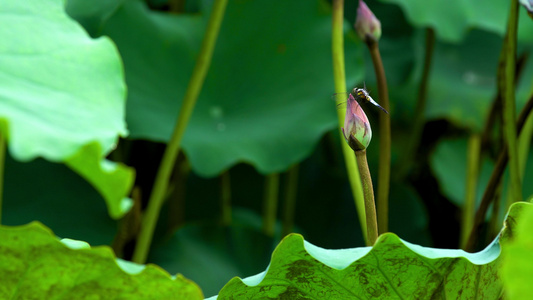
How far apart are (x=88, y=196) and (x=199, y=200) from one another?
0.34 m

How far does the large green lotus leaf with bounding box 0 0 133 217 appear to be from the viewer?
0.34 m

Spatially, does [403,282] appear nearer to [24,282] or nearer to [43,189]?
[24,282]

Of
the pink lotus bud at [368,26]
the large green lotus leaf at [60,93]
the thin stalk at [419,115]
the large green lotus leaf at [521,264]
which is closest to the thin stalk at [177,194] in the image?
the thin stalk at [419,115]

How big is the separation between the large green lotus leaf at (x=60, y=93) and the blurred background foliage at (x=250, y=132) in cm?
53

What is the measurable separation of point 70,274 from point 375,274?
0.80 ft

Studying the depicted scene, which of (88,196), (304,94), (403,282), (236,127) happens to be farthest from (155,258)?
(403,282)

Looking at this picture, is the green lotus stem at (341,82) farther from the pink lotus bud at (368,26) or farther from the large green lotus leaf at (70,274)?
the large green lotus leaf at (70,274)

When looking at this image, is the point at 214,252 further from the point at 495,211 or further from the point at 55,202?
the point at 495,211

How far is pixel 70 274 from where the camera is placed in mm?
464

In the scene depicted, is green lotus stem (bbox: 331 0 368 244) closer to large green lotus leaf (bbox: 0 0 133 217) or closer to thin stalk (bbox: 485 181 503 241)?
thin stalk (bbox: 485 181 503 241)

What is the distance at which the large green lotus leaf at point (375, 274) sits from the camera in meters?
0.47

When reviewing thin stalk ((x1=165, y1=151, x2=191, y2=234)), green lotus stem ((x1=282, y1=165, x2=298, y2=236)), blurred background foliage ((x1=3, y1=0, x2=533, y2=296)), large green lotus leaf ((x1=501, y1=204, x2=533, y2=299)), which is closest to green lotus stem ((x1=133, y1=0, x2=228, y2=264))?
blurred background foliage ((x1=3, y1=0, x2=533, y2=296))

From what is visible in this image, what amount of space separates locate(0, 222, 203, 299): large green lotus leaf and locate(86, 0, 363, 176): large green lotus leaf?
0.61 metres

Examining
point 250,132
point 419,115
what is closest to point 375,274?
point 250,132
